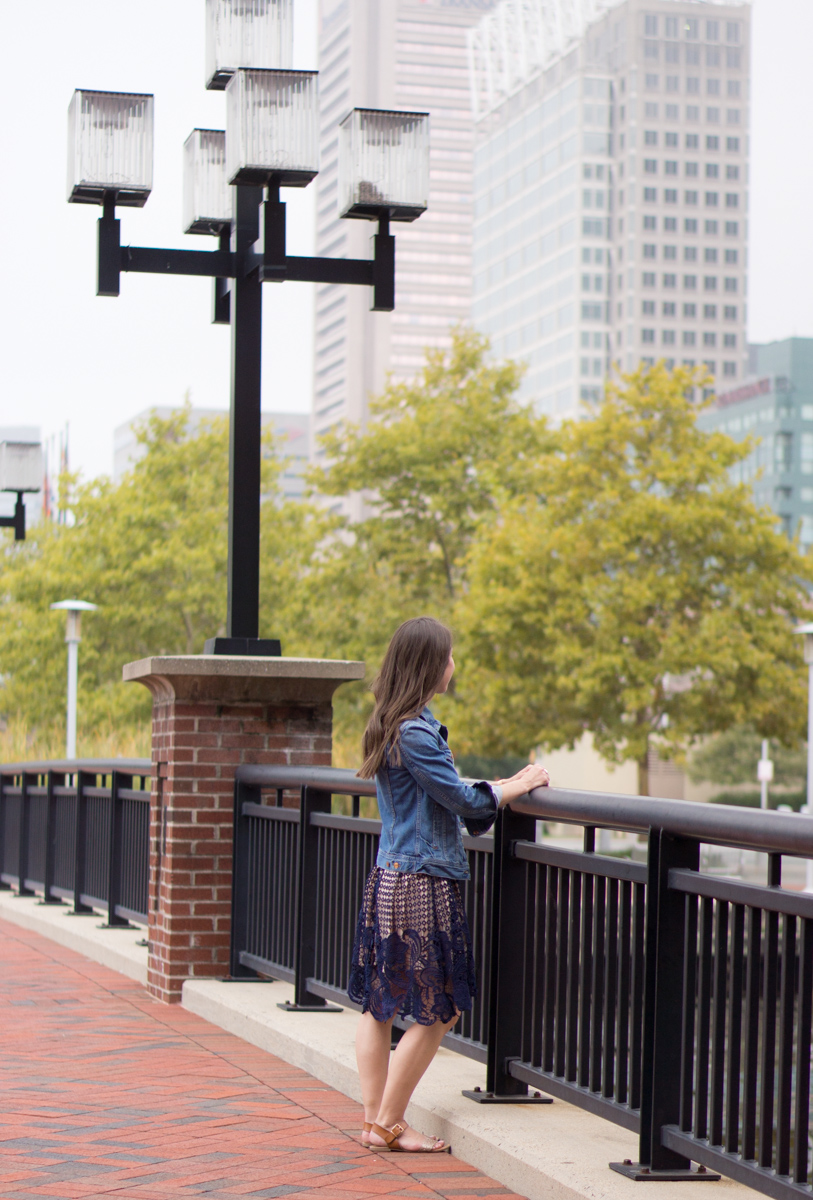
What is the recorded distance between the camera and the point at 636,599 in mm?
31766

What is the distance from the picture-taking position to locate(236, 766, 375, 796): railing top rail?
20.1 ft

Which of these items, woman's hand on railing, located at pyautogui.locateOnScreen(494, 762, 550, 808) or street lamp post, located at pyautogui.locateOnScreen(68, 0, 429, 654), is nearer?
woman's hand on railing, located at pyautogui.locateOnScreen(494, 762, 550, 808)

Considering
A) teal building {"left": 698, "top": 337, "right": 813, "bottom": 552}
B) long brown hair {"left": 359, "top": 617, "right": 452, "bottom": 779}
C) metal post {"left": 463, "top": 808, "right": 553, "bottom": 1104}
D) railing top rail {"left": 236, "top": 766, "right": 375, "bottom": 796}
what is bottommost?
metal post {"left": 463, "top": 808, "right": 553, "bottom": 1104}

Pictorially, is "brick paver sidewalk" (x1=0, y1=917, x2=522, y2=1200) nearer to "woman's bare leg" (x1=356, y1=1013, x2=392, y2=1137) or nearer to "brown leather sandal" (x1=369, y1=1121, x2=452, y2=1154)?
"brown leather sandal" (x1=369, y1=1121, x2=452, y2=1154)

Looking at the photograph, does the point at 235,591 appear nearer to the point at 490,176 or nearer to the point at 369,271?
the point at 369,271

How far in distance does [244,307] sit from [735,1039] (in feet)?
17.1

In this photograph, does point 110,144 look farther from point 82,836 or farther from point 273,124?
point 82,836

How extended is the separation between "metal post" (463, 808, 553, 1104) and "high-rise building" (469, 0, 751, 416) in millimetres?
149561

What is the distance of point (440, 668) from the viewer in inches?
179

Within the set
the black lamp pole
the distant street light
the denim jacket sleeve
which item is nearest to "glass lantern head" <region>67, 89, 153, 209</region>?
the black lamp pole

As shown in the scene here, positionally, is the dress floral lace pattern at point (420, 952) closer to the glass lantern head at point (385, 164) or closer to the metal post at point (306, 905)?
the metal post at point (306, 905)

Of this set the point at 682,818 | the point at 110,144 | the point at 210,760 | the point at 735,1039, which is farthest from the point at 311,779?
the point at 110,144

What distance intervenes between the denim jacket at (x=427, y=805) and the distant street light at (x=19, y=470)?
41.1 ft

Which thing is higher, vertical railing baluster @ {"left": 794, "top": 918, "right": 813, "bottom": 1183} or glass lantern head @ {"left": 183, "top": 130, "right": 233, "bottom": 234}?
glass lantern head @ {"left": 183, "top": 130, "right": 233, "bottom": 234}
